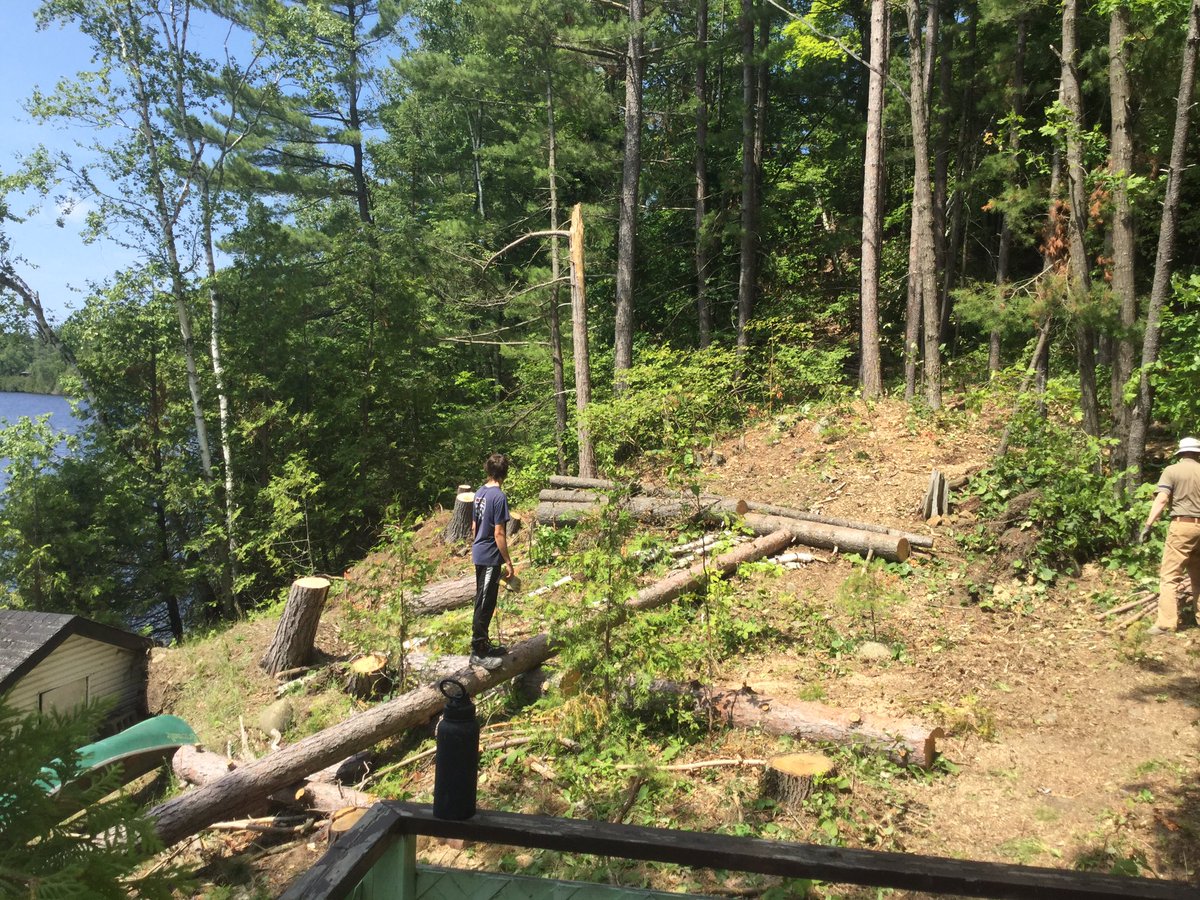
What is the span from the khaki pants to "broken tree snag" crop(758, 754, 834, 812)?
4073mm

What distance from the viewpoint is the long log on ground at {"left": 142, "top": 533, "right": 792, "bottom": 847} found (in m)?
5.42

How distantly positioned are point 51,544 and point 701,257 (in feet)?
53.2

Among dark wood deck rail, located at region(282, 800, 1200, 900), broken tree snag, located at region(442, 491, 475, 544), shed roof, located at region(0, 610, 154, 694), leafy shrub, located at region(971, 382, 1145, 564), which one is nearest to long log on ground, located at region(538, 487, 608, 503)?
broken tree snag, located at region(442, 491, 475, 544)

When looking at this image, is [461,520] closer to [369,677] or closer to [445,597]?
[445,597]

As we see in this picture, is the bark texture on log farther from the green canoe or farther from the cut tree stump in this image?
the cut tree stump

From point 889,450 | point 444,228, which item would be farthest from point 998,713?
point 444,228

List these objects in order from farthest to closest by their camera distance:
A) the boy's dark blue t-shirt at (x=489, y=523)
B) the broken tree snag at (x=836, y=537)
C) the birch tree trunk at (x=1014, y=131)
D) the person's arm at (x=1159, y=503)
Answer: the birch tree trunk at (x=1014, y=131) < the broken tree snag at (x=836, y=537) < the person's arm at (x=1159, y=503) < the boy's dark blue t-shirt at (x=489, y=523)

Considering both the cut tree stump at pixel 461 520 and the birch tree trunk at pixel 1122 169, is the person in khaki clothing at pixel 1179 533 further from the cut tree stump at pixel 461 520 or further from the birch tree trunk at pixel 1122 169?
the cut tree stump at pixel 461 520

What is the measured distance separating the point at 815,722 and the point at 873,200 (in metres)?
11.2

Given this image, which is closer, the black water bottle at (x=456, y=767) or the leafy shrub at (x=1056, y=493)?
the black water bottle at (x=456, y=767)

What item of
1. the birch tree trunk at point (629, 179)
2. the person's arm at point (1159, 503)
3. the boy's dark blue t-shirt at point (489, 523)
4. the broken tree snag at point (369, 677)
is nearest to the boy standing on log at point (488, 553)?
the boy's dark blue t-shirt at point (489, 523)

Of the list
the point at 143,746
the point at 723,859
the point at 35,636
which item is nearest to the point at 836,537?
the point at 723,859

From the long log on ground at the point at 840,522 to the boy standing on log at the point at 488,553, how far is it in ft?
15.4

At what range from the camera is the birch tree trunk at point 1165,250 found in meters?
7.32
